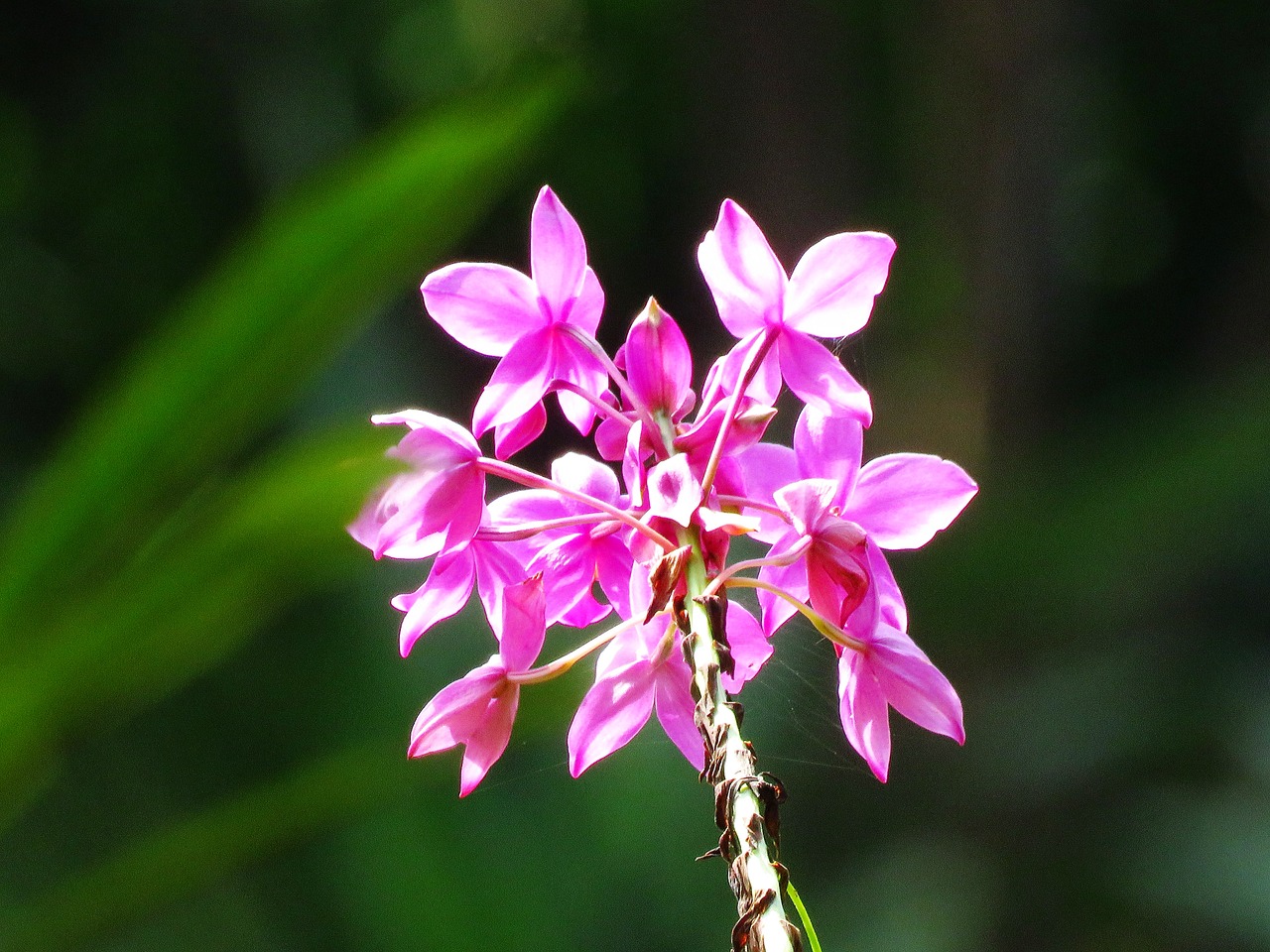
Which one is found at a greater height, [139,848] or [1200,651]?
[139,848]

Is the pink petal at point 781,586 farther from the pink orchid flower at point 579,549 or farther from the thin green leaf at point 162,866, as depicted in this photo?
the thin green leaf at point 162,866

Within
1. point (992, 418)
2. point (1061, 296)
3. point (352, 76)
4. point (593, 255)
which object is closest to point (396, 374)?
point (593, 255)

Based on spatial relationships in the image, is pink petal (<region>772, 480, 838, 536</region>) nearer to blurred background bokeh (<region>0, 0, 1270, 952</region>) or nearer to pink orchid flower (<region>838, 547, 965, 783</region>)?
pink orchid flower (<region>838, 547, 965, 783</region>)

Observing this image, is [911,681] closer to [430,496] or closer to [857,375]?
[430,496]

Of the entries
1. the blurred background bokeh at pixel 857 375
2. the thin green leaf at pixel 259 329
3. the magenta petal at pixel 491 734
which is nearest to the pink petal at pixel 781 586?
the magenta petal at pixel 491 734

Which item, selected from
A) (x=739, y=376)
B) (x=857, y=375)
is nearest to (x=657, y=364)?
(x=739, y=376)

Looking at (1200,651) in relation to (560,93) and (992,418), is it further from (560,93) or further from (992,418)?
(560,93)

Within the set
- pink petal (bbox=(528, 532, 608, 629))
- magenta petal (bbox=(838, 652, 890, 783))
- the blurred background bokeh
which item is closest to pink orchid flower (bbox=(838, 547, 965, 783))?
magenta petal (bbox=(838, 652, 890, 783))
